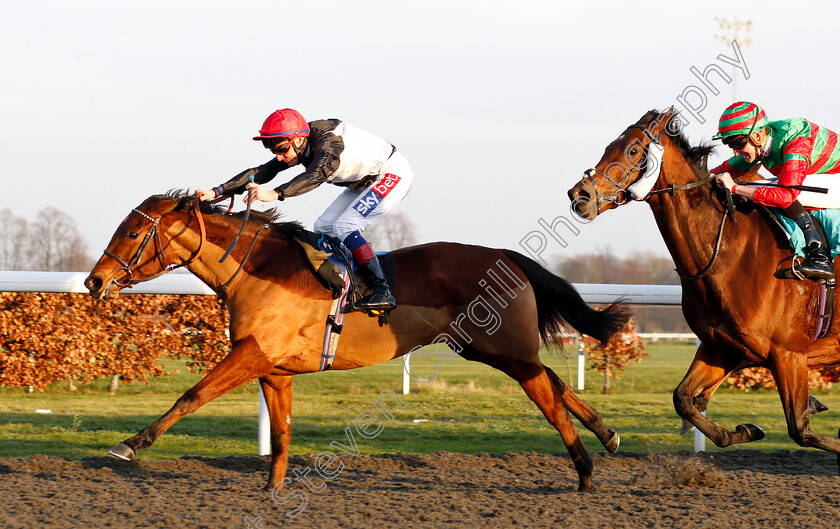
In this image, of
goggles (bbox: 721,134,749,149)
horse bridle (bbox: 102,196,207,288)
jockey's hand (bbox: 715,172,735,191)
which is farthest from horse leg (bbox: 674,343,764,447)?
horse bridle (bbox: 102,196,207,288)

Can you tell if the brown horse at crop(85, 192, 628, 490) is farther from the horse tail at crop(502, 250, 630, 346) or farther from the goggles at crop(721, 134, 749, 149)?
the goggles at crop(721, 134, 749, 149)

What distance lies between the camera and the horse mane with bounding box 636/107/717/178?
12.7ft

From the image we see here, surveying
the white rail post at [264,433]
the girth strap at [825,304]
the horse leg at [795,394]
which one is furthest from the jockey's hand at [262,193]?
the girth strap at [825,304]

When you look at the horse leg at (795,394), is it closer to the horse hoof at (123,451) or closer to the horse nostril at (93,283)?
the horse hoof at (123,451)

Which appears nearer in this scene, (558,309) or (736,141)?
(736,141)

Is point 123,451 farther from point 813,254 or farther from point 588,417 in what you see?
point 813,254

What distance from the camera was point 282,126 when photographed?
4152mm

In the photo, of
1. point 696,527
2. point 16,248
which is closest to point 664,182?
point 696,527

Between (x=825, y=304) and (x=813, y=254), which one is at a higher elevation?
(x=813, y=254)

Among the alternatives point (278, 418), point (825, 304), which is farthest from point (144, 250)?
point (825, 304)

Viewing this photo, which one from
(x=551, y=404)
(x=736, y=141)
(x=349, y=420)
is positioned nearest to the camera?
(x=736, y=141)

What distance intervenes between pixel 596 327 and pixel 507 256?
2.22ft

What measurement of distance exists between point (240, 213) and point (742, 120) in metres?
2.58

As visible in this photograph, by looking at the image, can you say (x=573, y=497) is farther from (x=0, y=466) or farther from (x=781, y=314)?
(x=0, y=466)
